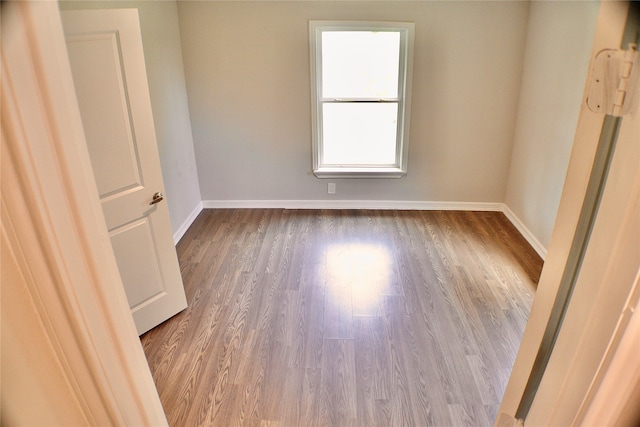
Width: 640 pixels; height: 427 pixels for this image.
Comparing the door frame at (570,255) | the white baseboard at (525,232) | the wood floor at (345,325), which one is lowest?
the wood floor at (345,325)

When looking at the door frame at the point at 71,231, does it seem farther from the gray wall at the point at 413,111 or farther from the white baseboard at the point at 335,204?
the white baseboard at the point at 335,204

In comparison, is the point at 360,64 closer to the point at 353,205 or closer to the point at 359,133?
the point at 359,133

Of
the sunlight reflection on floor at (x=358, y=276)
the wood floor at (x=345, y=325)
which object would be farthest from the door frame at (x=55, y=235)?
the sunlight reflection on floor at (x=358, y=276)

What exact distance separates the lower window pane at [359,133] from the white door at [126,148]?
2136mm

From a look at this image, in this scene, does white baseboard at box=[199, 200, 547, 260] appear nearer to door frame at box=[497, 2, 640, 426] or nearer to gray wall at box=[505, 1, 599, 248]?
gray wall at box=[505, 1, 599, 248]

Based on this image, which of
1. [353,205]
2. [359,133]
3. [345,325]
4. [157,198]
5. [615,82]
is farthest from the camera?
[353,205]

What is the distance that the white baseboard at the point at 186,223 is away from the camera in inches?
143

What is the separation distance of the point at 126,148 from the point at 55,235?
59.0 inches

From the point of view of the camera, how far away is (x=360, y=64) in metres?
3.81

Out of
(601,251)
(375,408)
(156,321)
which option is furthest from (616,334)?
(156,321)

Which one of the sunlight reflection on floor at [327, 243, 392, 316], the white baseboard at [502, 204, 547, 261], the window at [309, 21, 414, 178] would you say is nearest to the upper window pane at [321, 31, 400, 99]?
the window at [309, 21, 414, 178]

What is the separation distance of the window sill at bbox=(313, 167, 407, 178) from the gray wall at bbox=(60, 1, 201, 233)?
1328mm

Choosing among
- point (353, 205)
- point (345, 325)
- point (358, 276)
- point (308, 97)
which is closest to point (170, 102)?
point (308, 97)

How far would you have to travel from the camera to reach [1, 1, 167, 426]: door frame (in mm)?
668
